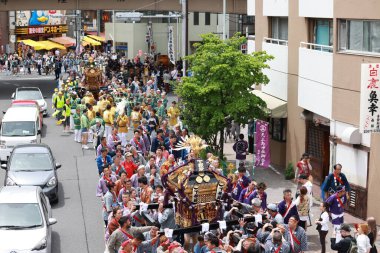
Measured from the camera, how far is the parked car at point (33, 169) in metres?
22.9

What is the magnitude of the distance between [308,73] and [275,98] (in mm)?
3847

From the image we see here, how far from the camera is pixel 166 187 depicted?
15.6 meters

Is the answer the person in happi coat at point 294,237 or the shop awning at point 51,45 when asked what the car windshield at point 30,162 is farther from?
the shop awning at point 51,45

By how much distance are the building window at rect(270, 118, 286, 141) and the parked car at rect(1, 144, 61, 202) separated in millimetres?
8716

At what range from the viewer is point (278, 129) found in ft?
96.1

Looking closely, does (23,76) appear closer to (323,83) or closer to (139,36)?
(139,36)

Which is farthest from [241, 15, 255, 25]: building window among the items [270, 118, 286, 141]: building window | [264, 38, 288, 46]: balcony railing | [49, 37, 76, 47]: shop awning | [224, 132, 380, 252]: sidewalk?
[270, 118, 286, 141]: building window

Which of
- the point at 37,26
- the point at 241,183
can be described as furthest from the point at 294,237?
the point at 37,26

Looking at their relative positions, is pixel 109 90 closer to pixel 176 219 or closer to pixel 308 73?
pixel 308 73

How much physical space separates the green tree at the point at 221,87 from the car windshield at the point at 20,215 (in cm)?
917

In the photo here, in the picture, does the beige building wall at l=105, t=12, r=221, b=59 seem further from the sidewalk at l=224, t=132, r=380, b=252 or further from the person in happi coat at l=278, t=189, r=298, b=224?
→ the person in happi coat at l=278, t=189, r=298, b=224

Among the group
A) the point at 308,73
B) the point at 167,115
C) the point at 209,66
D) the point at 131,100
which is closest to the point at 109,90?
the point at 131,100

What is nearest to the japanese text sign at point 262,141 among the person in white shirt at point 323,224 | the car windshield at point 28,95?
the person in white shirt at point 323,224

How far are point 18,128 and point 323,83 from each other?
12.0m
